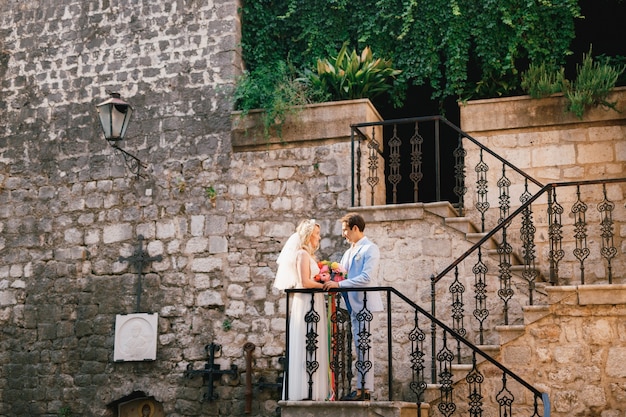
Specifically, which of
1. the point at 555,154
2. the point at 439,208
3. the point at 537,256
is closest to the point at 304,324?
the point at 439,208

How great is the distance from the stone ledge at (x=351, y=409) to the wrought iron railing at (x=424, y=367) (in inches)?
4.5

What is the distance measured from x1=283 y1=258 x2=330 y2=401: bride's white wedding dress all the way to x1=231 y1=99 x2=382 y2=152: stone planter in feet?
8.72

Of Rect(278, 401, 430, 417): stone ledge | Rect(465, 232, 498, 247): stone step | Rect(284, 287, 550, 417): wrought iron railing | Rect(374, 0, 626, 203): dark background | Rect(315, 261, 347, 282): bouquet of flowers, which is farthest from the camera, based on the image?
Rect(374, 0, 626, 203): dark background

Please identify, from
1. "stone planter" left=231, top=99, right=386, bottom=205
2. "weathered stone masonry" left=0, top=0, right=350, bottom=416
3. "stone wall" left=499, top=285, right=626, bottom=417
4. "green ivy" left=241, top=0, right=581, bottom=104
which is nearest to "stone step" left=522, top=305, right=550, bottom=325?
"stone wall" left=499, top=285, right=626, bottom=417

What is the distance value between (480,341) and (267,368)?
8.08 ft

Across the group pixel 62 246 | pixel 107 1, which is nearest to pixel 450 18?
Result: pixel 107 1

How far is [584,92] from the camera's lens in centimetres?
952

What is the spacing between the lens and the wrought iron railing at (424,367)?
24.7 ft

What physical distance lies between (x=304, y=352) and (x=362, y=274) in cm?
82

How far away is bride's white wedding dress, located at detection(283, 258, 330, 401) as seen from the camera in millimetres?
7586

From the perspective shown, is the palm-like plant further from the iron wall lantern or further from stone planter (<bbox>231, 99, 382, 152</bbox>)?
the iron wall lantern

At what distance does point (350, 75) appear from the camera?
10.2m

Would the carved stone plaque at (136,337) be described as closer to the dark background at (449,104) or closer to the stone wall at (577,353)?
the dark background at (449,104)

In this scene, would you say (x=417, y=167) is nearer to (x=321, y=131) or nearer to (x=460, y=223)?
(x=460, y=223)
